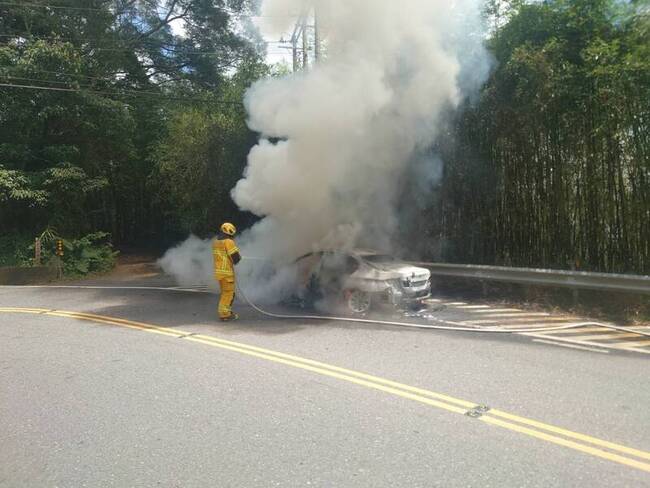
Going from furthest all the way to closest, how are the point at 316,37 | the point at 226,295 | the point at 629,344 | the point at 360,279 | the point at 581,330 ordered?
the point at 316,37 < the point at 360,279 < the point at 226,295 < the point at 581,330 < the point at 629,344

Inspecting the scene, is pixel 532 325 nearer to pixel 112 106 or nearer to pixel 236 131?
pixel 236 131

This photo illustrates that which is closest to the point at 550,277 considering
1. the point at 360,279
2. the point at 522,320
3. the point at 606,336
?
the point at 522,320

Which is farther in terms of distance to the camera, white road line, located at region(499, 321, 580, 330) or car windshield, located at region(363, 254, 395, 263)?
car windshield, located at region(363, 254, 395, 263)

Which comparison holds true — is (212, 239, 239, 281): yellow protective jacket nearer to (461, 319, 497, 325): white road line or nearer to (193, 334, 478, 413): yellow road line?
(193, 334, 478, 413): yellow road line

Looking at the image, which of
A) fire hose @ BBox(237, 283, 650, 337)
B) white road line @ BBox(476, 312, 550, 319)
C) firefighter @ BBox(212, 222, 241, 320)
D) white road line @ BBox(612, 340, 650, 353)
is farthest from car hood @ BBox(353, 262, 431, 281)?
white road line @ BBox(612, 340, 650, 353)

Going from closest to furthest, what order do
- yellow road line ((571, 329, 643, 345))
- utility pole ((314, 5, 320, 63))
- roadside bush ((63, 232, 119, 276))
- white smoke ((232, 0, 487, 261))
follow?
1. yellow road line ((571, 329, 643, 345))
2. white smoke ((232, 0, 487, 261))
3. utility pole ((314, 5, 320, 63))
4. roadside bush ((63, 232, 119, 276))

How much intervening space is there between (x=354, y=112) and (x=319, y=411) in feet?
21.8

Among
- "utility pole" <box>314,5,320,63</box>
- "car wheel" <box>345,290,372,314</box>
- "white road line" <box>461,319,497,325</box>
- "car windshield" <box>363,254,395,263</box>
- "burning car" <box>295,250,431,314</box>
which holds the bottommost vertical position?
"white road line" <box>461,319,497,325</box>

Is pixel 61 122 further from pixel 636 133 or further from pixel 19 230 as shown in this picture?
pixel 636 133

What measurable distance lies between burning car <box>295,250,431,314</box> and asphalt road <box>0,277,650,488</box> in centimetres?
126

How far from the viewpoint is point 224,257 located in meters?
8.38

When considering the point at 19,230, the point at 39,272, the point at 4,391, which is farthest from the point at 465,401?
the point at 19,230

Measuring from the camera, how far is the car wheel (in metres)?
8.60

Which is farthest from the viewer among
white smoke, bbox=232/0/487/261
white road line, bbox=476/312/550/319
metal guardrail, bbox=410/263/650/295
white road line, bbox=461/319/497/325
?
white smoke, bbox=232/0/487/261
